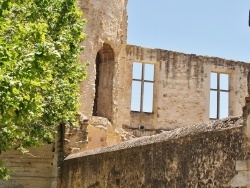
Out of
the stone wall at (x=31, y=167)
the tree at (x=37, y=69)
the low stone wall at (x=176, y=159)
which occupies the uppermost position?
the tree at (x=37, y=69)

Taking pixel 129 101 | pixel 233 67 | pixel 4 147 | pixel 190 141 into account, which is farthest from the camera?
pixel 233 67

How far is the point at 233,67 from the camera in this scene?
25500 millimetres

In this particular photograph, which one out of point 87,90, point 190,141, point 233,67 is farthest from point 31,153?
point 233,67

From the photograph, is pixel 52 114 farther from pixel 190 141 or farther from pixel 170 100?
pixel 170 100

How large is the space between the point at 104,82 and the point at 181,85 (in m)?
5.54

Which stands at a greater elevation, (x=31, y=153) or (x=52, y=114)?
(x=52, y=114)

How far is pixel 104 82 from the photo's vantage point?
20.6 m

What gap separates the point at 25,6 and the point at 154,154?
14.8ft

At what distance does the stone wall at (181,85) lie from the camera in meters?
24.2

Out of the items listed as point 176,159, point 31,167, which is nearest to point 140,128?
point 31,167

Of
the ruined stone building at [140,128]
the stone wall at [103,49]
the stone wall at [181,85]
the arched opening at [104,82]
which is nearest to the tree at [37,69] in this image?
the ruined stone building at [140,128]

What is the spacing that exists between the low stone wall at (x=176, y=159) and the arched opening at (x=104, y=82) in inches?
339

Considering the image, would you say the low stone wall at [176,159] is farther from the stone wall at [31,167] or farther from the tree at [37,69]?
the stone wall at [31,167]

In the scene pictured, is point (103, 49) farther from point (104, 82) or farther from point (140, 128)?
point (140, 128)
